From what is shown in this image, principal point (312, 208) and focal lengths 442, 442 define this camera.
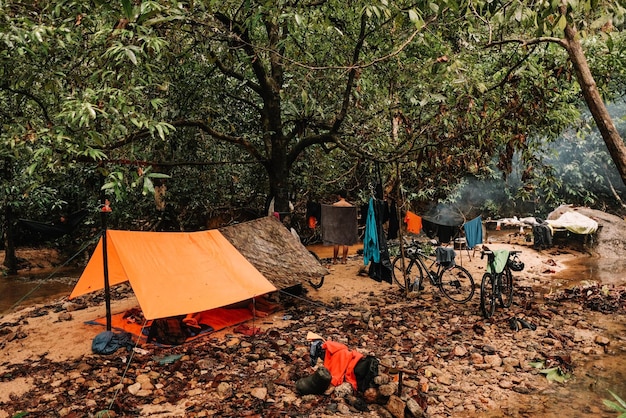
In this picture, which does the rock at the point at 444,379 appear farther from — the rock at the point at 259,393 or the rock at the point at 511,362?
the rock at the point at 259,393

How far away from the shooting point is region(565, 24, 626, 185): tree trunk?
297 cm

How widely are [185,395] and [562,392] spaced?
12.9ft

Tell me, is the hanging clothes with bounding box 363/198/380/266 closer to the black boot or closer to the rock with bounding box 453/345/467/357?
the rock with bounding box 453/345/467/357

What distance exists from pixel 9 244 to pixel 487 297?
10567 millimetres

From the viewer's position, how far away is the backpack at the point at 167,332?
18.2 ft

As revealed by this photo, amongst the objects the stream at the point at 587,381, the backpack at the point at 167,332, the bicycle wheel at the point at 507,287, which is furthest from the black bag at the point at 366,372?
the bicycle wheel at the point at 507,287

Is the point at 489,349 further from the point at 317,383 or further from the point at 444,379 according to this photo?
the point at 317,383

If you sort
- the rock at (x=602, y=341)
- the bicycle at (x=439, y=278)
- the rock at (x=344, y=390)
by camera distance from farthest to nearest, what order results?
the bicycle at (x=439, y=278)
the rock at (x=602, y=341)
the rock at (x=344, y=390)

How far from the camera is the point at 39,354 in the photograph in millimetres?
5469

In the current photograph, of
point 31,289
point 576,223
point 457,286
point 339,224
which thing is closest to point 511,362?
point 457,286

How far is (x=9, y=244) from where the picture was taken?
10.5 metres

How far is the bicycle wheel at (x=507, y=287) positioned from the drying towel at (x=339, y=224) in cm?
277

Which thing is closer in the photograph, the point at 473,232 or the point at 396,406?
the point at 396,406

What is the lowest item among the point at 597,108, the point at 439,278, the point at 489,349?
the point at 489,349
